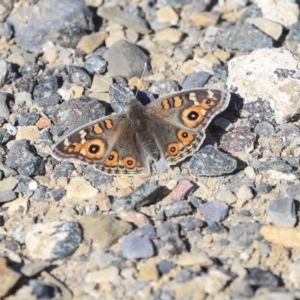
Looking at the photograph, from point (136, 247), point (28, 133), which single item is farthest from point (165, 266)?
point (28, 133)

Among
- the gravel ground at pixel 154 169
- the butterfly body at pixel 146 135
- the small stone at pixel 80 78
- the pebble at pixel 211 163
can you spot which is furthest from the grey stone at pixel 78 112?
the pebble at pixel 211 163

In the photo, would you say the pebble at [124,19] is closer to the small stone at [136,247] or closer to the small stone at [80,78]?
the small stone at [80,78]

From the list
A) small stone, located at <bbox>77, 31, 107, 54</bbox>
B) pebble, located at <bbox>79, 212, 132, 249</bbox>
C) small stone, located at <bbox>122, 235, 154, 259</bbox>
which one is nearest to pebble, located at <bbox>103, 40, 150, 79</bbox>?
small stone, located at <bbox>77, 31, 107, 54</bbox>

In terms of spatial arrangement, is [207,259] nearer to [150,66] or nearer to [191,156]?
[191,156]

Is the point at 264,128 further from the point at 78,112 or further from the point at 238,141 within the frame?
the point at 78,112

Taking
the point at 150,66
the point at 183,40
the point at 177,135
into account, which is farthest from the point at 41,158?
the point at 183,40
